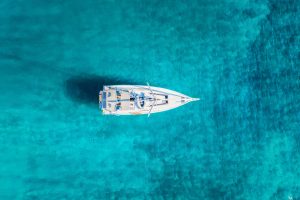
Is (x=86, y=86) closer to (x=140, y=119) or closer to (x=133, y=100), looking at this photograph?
(x=133, y=100)

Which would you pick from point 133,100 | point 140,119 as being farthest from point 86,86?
point 140,119

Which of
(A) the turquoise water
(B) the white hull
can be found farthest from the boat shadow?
(B) the white hull

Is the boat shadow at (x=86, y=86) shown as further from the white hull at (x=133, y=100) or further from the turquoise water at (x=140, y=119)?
the white hull at (x=133, y=100)

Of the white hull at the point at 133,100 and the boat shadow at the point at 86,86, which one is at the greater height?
the boat shadow at the point at 86,86

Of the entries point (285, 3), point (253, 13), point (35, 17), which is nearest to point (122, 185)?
point (35, 17)

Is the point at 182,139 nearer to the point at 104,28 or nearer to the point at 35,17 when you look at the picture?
the point at 104,28

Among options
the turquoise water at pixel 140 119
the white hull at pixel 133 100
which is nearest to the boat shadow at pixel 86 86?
the turquoise water at pixel 140 119
